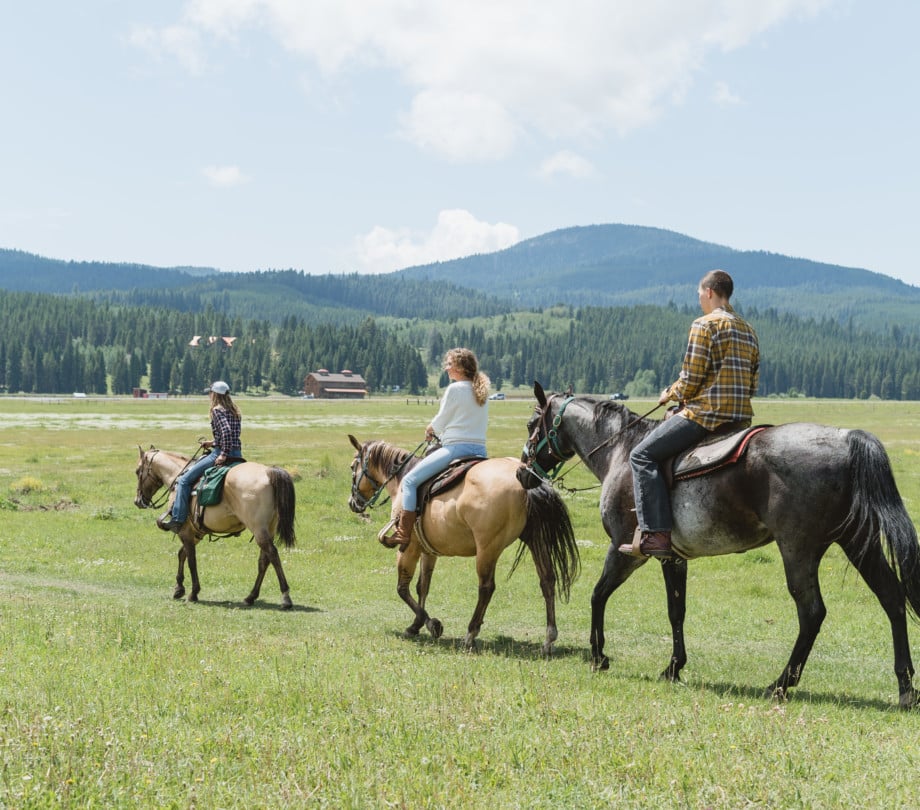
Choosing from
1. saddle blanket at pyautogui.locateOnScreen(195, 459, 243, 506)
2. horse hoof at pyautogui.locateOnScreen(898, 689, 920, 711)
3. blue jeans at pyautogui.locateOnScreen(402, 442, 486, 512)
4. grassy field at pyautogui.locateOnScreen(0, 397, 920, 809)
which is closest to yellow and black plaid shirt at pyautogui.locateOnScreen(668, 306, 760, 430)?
grassy field at pyautogui.locateOnScreen(0, 397, 920, 809)

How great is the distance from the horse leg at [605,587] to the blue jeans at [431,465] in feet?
8.68

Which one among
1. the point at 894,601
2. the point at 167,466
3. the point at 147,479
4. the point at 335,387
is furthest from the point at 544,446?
the point at 335,387

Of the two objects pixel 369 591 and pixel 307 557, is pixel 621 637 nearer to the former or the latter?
pixel 369 591

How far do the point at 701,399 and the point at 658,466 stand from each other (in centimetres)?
85

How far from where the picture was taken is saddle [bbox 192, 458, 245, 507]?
1546 centimetres

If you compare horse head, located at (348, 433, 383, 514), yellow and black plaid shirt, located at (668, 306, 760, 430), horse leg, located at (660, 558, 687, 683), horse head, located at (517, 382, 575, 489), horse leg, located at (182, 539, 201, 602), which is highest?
yellow and black plaid shirt, located at (668, 306, 760, 430)

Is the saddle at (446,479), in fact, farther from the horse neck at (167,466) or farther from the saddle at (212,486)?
the horse neck at (167,466)

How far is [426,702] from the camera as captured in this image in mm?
7281

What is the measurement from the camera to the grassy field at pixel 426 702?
5.31 m

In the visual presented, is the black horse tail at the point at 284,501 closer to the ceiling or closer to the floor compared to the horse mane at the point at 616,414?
closer to the floor

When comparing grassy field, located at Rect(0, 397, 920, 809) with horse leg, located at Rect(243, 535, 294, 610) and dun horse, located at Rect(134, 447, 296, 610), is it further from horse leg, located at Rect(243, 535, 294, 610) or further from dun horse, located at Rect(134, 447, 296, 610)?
dun horse, located at Rect(134, 447, 296, 610)

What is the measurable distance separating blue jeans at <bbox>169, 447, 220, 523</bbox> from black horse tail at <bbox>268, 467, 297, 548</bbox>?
4.35 ft

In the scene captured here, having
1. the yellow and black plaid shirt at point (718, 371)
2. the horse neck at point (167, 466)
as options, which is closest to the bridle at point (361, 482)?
the horse neck at point (167, 466)

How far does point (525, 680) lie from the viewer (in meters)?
8.58
